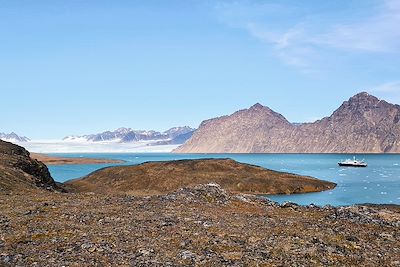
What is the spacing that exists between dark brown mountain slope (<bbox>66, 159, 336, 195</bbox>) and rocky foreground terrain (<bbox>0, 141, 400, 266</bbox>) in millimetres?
62499

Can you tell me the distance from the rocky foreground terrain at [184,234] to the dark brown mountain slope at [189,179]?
205 feet

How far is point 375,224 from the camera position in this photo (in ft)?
94.7

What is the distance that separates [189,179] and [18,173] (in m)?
53.4

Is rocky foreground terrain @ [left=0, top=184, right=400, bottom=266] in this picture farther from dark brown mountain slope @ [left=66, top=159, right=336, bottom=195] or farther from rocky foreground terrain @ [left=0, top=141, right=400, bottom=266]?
dark brown mountain slope @ [left=66, top=159, right=336, bottom=195]

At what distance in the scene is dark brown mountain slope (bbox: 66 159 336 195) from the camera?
9856 cm

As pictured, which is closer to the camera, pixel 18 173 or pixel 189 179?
pixel 18 173

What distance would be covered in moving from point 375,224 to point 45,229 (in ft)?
64.4

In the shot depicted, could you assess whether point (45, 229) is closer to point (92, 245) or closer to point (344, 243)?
point (92, 245)

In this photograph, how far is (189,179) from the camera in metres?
102

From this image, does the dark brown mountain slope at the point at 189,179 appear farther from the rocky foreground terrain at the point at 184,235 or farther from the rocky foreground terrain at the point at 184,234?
the rocky foreground terrain at the point at 184,235

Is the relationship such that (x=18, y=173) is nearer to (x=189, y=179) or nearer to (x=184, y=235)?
(x=184, y=235)

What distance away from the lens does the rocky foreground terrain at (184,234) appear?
64.0 ft

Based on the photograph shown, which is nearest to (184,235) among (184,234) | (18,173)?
(184,234)

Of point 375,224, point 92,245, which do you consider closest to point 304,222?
point 375,224
